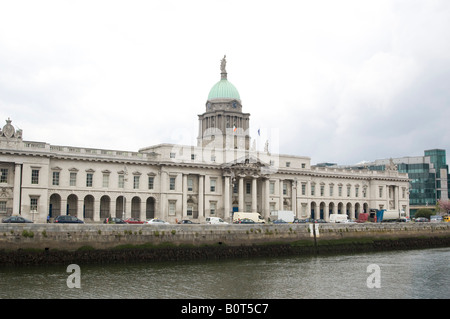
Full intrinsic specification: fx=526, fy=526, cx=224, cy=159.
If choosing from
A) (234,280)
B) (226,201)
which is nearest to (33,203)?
(226,201)

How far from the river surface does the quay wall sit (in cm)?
176

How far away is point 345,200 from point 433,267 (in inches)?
2067

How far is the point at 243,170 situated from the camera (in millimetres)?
80688

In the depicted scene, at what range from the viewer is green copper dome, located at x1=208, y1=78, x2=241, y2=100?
95.8 meters

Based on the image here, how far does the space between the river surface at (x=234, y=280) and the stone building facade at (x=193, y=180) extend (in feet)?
84.8

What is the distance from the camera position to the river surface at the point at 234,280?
105ft

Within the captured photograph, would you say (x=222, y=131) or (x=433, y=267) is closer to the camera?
(x=433, y=267)

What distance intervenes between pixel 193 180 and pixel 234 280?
43234mm

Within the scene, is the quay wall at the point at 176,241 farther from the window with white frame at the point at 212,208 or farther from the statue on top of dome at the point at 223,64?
the statue on top of dome at the point at 223,64

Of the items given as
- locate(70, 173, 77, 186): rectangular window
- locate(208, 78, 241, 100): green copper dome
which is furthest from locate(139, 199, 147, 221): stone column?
locate(208, 78, 241, 100): green copper dome

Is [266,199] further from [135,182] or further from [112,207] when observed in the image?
[112,207]

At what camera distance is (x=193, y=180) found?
79.4m
